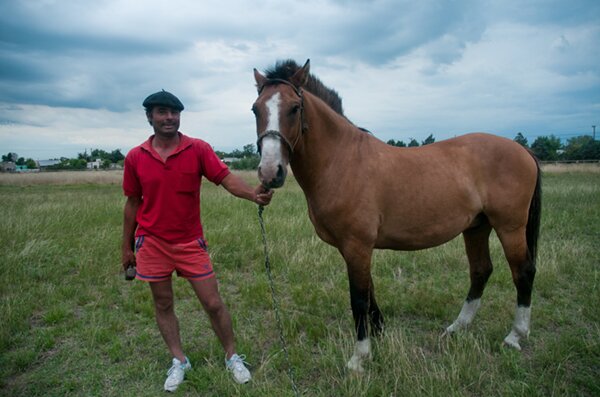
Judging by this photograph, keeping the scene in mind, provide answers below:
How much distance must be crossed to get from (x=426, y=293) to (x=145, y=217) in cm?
373

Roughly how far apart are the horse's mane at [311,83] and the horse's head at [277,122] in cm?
8

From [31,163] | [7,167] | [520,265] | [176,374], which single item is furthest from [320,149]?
[31,163]

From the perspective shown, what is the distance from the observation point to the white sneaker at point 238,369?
10.3ft

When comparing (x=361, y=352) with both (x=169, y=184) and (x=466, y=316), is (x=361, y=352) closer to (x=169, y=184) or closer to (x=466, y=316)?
(x=466, y=316)

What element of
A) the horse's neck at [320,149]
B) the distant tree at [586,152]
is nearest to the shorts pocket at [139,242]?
the horse's neck at [320,149]

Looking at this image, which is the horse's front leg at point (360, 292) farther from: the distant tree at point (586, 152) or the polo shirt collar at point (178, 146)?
the distant tree at point (586, 152)

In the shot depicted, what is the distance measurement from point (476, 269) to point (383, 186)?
1.79 metres

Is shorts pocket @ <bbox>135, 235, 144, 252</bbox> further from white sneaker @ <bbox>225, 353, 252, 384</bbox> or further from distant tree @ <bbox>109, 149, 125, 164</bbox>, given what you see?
distant tree @ <bbox>109, 149, 125, 164</bbox>

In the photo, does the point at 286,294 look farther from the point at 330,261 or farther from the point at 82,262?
the point at 82,262

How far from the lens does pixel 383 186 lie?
11.3 feet

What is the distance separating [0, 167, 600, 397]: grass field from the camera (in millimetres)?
3075

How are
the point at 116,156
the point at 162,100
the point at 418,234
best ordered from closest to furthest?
the point at 162,100 → the point at 418,234 → the point at 116,156

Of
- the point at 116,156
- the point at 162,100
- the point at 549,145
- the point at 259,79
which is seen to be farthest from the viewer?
the point at 116,156

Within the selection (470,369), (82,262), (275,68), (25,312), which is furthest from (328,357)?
(82,262)
